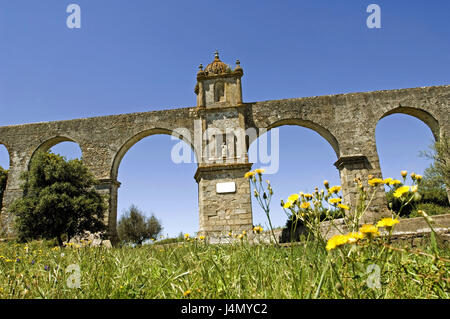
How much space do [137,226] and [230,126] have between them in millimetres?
16017

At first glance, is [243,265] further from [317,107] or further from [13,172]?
[13,172]

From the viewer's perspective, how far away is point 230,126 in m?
12.1

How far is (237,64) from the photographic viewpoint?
12.8 m

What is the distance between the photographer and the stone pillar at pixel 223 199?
1068 centimetres

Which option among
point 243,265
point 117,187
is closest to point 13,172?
point 117,187

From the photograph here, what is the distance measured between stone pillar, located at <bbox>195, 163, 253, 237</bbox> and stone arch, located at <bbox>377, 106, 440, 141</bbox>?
6651 mm

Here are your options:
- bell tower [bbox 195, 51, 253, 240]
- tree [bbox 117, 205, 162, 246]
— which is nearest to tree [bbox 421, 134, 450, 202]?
bell tower [bbox 195, 51, 253, 240]

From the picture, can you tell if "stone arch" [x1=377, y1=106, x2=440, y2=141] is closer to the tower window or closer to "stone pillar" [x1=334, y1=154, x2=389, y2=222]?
"stone pillar" [x1=334, y1=154, x2=389, y2=222]

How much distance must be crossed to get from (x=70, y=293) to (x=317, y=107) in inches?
495

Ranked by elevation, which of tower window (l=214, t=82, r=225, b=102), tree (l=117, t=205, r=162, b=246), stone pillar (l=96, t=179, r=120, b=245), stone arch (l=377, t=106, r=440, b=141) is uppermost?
tower window (l=214, t=82, r=225, b=102)

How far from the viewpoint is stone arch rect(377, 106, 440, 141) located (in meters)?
12.6

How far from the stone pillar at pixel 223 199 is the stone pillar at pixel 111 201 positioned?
12.8ft

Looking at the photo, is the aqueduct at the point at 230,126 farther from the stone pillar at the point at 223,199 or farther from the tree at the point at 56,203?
the tree at the point at 56,203

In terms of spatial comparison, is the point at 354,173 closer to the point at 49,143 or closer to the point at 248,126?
the point at 248,126
